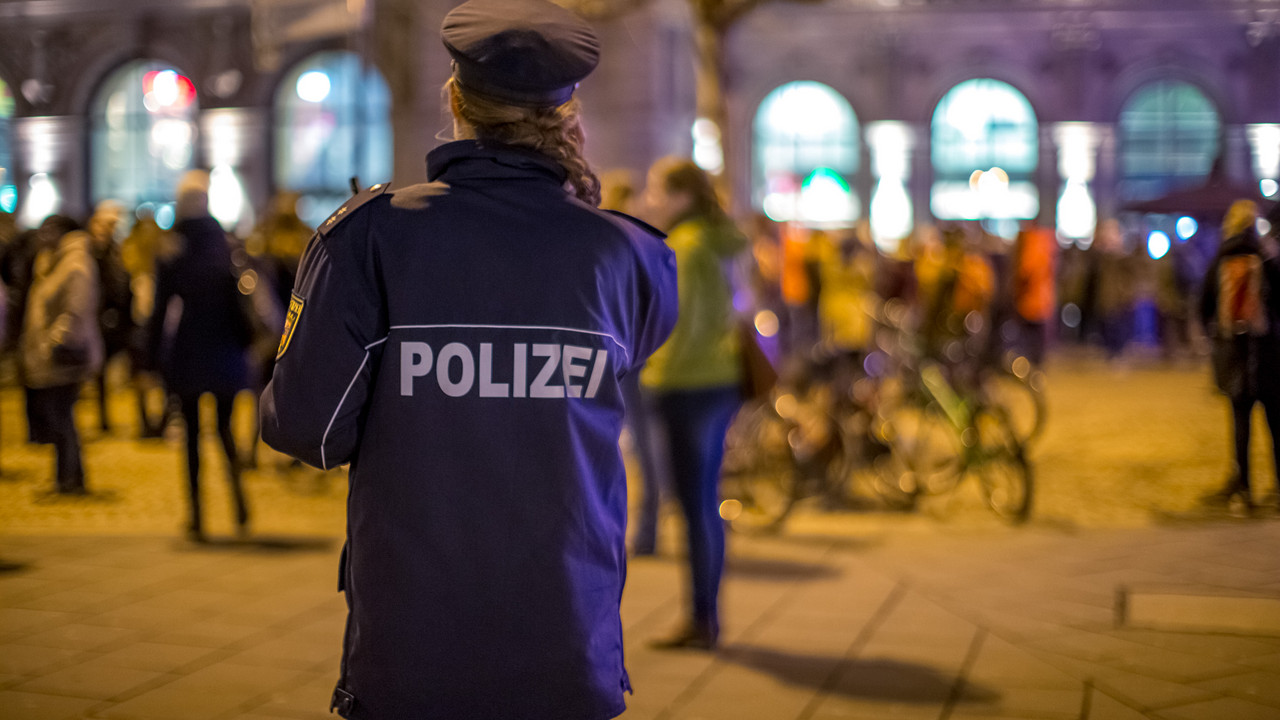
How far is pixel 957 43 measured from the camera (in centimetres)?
3150

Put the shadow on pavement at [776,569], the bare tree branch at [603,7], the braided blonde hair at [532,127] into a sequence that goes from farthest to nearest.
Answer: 1. the bare tree branch at [603,7]
2. the shadow on pavement at [776,569]
3. the braided blonde hair at [532,127]

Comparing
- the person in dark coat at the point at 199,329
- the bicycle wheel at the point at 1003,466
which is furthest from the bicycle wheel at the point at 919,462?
the person in dark coat at the point at 199,329

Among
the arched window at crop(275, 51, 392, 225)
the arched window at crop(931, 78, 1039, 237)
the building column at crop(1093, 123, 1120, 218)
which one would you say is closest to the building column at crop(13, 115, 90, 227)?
the arched window at crop(275, 51, 392, 225)

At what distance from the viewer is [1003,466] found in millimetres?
7660

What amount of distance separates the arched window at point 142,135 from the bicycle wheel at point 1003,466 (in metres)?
4.60

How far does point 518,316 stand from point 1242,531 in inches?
101

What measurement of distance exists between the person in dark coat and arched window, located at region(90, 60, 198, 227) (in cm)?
44

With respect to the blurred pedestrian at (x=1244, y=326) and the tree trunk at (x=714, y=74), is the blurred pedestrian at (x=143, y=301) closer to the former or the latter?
the blurred pedestrian at (x=1244, y=326)

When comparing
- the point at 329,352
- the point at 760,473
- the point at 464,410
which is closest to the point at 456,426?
the point at 464,410

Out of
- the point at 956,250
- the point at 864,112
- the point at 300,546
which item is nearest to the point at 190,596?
the point at 300,546

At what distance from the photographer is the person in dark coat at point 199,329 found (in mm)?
6480

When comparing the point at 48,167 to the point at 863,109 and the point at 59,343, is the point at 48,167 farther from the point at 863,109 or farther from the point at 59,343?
the point at 863,109

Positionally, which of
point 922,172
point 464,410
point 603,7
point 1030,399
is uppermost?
point 922,172

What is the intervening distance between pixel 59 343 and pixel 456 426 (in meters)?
2.47
